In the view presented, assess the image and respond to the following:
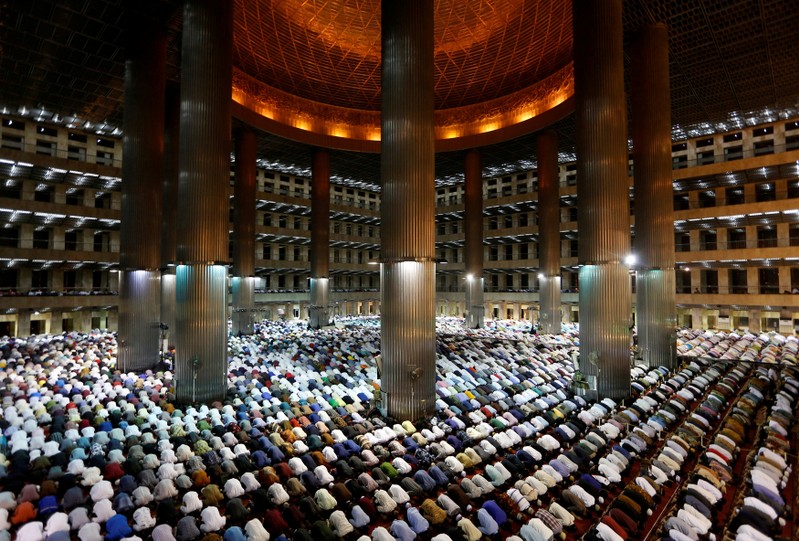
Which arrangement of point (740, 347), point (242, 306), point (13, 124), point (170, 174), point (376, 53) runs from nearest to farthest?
1. point (740, 347)
2. point (170, 174)
3. point (13, 124)
4. point (376, 53)
5. point (242, 306)

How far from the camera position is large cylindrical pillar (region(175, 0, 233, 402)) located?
15.0 meters

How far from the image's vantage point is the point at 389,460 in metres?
10.4

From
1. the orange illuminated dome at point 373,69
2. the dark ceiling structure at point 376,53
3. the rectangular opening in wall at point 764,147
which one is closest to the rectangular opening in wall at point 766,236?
the rectangular opening in wall at point 764,147

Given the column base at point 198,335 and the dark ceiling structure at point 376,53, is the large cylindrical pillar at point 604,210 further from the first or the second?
the column base at point 198,335

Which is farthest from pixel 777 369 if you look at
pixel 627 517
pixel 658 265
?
pixel 627 517

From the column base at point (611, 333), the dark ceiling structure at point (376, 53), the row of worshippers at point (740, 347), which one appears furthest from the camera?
the row of worshippers at point (740, 347)

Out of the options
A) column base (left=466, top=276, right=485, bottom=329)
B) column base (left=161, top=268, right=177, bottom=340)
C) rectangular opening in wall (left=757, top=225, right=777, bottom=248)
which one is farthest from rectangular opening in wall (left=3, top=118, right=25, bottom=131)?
rectangular opening in wall (left=757, top=225, right=777, bottom=248)

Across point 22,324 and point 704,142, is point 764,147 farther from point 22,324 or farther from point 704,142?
point 22,324

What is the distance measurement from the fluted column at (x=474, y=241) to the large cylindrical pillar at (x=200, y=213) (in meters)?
24.1

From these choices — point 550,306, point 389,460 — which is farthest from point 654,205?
point 389,460

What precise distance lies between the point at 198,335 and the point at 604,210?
15.4 m

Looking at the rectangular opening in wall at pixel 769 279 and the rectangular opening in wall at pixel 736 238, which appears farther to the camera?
the rectangular opening in wall at pixel 736 238

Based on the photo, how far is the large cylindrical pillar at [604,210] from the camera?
51.4 ft

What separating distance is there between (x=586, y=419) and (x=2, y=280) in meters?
38.8
